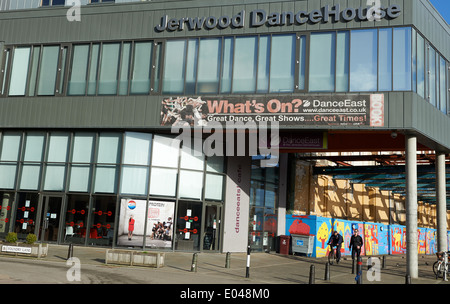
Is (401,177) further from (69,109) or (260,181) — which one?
(69,109)

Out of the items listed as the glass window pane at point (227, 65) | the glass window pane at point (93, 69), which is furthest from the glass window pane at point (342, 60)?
the glass window pane at point (93, 69)

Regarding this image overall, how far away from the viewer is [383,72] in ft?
71.8

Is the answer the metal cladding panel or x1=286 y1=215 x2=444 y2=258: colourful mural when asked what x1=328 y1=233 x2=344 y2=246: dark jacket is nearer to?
x1=286 y1=215 x2=444 y2=258: colourful mural

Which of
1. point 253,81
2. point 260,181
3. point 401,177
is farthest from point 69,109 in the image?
point 401,177

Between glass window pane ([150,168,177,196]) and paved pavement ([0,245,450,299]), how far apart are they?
11.6ft

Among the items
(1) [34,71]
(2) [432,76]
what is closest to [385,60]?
(2) [432,76]

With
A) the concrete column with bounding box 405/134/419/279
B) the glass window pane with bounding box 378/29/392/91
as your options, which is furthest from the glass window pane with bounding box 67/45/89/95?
the concrete column with bounding box 405/134/419/279

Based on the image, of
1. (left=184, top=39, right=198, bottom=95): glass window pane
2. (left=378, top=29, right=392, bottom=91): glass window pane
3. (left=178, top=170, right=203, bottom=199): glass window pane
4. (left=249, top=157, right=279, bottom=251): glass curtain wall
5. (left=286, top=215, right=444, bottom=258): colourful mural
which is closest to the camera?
(left=378, top=29, right=392, bottom=91): glass window pane

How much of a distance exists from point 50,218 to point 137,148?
240 inches

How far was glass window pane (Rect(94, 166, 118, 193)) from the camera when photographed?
81.3ft

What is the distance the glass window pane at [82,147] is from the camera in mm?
25375

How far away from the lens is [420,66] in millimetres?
22422

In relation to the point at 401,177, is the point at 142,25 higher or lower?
higher
